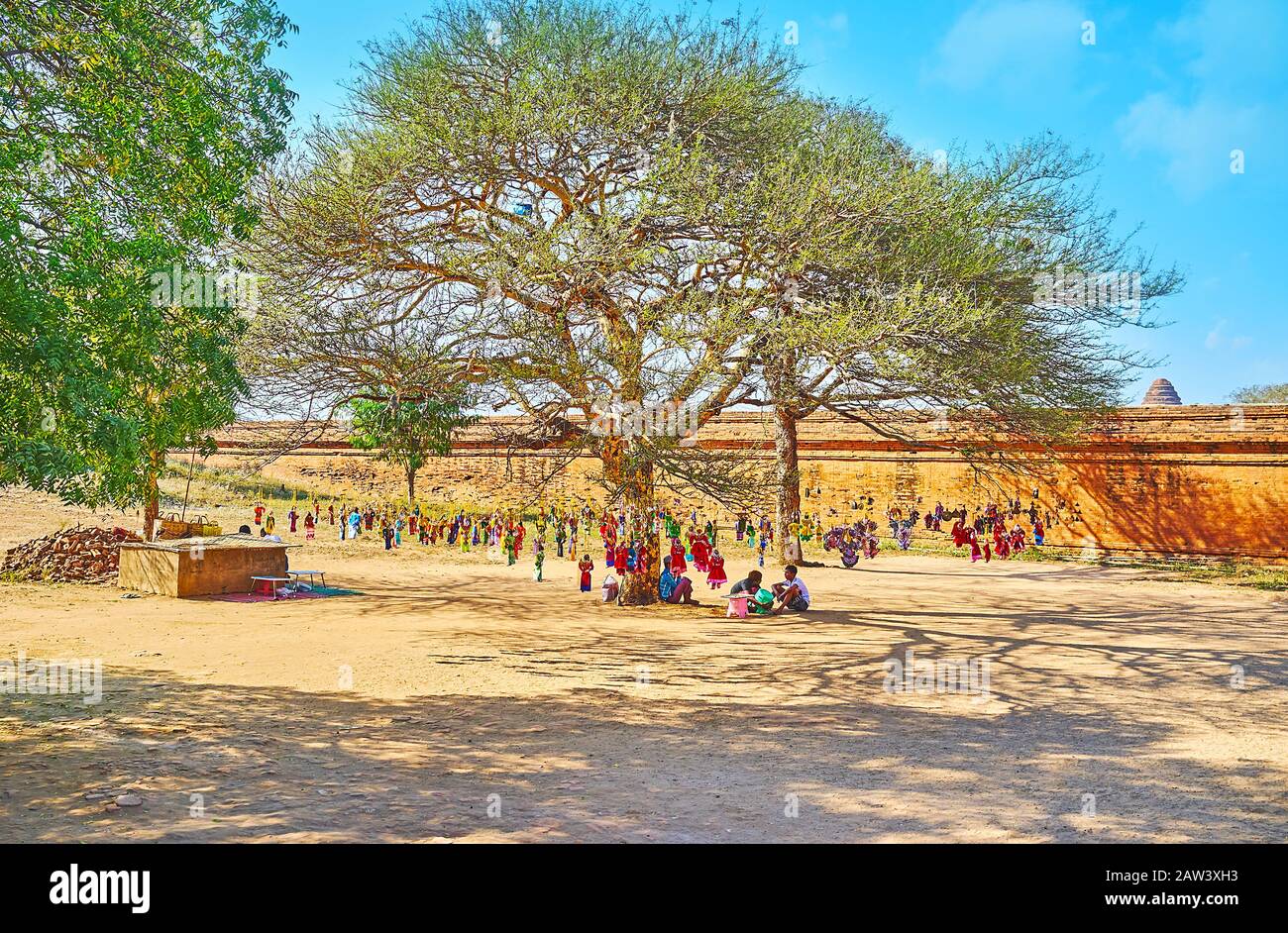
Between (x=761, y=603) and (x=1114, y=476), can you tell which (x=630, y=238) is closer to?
(x=761, y=603)

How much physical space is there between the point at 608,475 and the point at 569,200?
486cm

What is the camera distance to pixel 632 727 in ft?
30.1

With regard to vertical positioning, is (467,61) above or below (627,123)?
above

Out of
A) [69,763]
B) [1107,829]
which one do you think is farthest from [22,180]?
[1107,829]

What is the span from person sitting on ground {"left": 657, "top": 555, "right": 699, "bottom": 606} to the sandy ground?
0.54 meters

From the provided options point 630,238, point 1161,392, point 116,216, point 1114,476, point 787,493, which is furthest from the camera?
point 1161,392

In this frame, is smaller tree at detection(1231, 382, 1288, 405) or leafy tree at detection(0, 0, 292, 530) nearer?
leafy tree at detection(0, 0, 292, 530)

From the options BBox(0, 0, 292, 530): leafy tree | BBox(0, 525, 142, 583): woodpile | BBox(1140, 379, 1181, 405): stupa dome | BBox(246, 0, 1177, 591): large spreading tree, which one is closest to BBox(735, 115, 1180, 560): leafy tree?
BBox(246, 0, 1177, 591): large spreading tree

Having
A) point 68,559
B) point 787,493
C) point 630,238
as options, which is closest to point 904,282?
point 630,238

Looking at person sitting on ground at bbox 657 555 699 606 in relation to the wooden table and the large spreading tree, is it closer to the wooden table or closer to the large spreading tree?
the large spreading tree

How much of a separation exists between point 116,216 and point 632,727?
675cm

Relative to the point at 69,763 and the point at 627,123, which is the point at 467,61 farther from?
the point at 69,763

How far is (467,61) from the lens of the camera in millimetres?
15352

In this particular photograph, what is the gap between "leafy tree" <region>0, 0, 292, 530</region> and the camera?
23.9 feet
